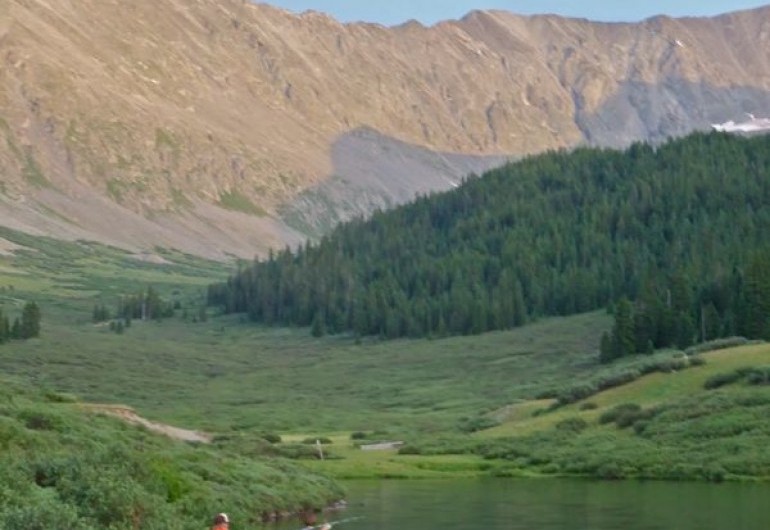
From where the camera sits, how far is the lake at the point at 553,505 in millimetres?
64812

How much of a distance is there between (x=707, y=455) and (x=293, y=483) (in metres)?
32.4

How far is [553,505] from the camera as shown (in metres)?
74.4

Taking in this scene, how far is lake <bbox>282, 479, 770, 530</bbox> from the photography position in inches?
2552

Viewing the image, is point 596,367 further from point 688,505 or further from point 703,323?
point 688,505

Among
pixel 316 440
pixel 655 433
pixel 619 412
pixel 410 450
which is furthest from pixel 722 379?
pixel 316 440

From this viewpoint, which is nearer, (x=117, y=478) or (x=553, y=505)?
(x=117, y=478)

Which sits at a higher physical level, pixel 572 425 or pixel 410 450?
pixel 572 425

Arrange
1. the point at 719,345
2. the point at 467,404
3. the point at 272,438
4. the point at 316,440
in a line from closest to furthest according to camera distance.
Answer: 1. the point at 272,438
2. the point at 316,440
3. the point at 719,345
4. the point at 467,404

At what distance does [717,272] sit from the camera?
178375 millimetres

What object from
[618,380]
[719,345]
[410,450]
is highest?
[719,345]

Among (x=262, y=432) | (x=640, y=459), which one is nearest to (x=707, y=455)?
(x=640, y=459)

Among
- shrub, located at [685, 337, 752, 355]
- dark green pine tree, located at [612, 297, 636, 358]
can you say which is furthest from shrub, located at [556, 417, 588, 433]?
dark green pine tree, located at [612, 297, 636, 358]

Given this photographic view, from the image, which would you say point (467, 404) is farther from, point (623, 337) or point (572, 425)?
point (572, 425)

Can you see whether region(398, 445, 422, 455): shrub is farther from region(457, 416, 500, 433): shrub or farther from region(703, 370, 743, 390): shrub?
region(703, 370, 743, 390): shrub
